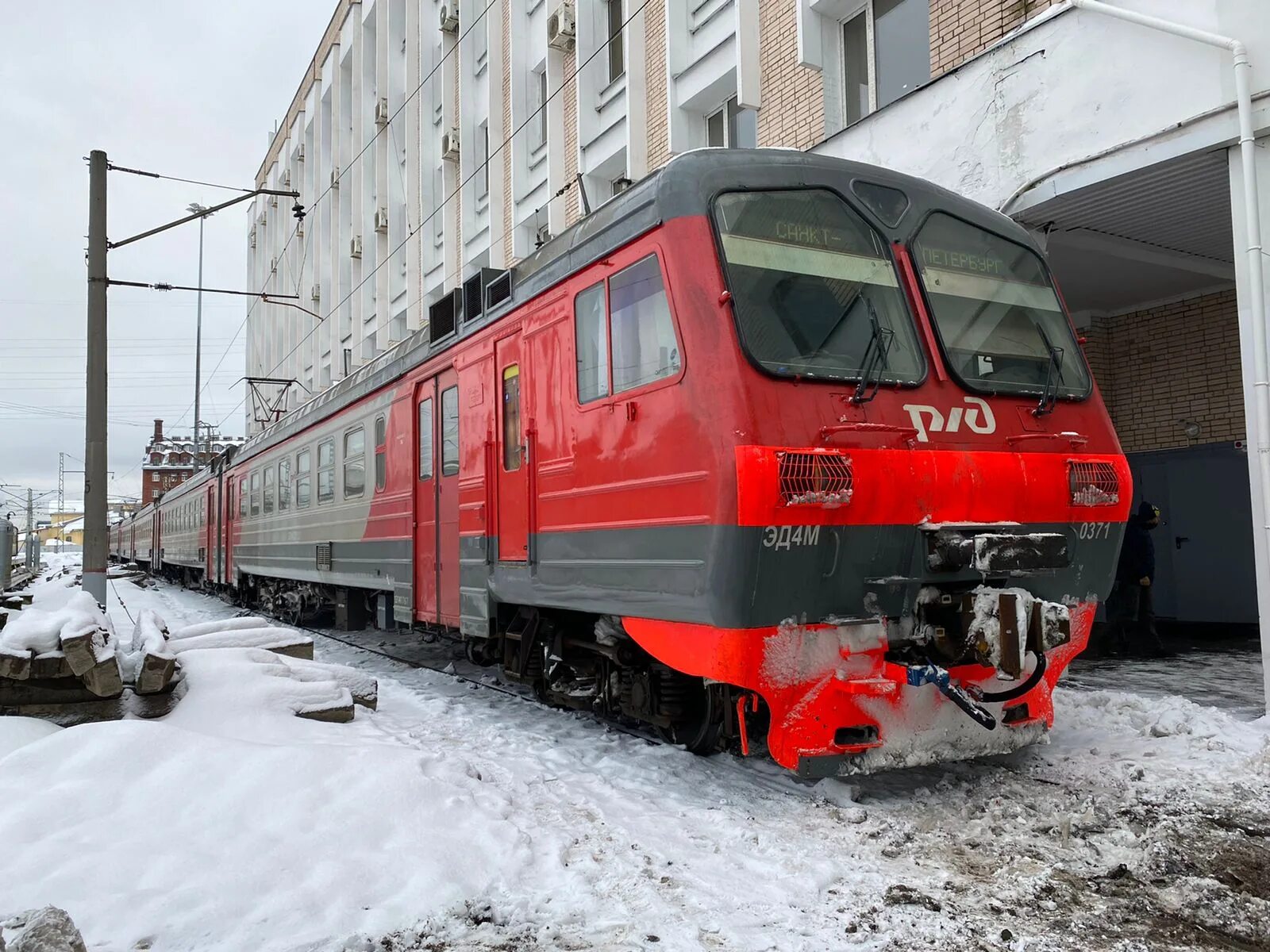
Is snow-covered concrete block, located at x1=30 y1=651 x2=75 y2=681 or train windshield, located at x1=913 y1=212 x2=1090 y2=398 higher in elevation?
train windshield, located at x1=913 y1=212 x2=1090 y2=398

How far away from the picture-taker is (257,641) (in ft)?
26.0

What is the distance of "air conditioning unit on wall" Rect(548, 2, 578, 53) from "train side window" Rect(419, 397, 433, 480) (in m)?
9.49

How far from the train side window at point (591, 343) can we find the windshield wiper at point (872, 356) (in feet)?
4.53

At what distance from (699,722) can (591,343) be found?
228 centimetres

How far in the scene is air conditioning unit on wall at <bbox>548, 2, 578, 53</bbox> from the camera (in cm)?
1531

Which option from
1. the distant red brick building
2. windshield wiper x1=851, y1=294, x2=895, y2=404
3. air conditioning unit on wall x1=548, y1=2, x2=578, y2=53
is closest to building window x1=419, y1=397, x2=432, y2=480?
windshield wiper x1=851, y1=294, x2=895, y2=404

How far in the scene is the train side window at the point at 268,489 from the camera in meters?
14.6

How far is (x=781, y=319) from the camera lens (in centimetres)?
452

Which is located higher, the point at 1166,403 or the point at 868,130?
the point at 868,130

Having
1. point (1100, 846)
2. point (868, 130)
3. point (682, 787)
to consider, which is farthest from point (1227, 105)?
→ point (682, 787)

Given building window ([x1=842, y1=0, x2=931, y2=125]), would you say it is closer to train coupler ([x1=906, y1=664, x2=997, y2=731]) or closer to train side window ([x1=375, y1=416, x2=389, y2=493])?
train side window ([x1=375, y1=416, x2=389, y2=493])

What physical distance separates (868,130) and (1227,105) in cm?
357

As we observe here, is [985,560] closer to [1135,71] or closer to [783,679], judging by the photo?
[783,679]

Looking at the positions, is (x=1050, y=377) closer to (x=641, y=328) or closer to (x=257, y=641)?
(x=641, y=328)
